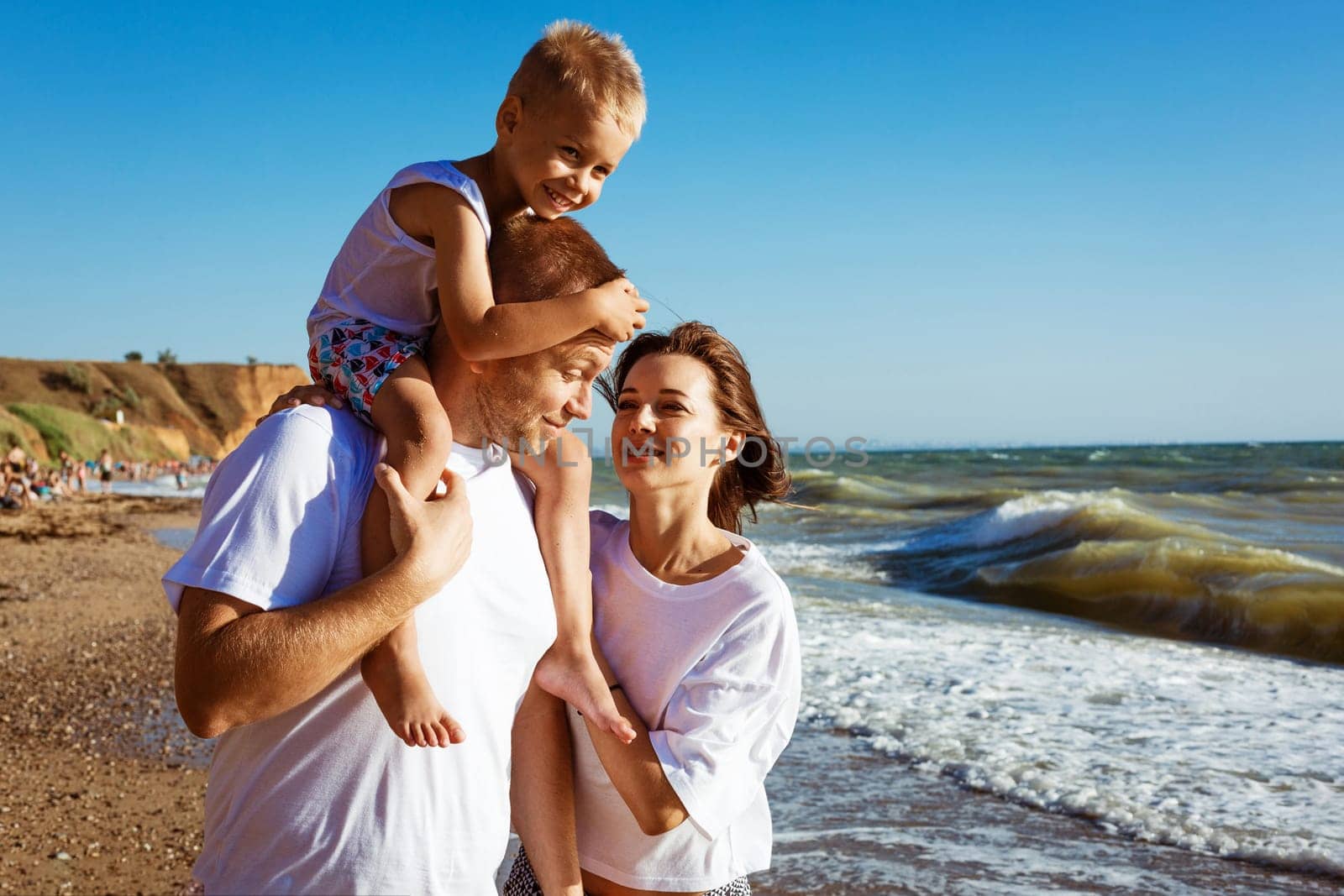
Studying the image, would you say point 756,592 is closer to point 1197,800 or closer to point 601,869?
point 601,869

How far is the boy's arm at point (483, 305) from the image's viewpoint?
198 centimetres

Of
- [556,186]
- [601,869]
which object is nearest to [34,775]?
[601,869]

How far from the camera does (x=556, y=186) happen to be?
7.84 ft

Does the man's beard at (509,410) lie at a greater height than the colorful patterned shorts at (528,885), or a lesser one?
greater

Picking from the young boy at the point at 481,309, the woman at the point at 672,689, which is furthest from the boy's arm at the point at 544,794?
the young boy at the point at 481,309

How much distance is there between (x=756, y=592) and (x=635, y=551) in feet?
1.15

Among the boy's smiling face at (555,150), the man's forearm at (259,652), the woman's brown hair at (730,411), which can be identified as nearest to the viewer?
the man's forearm at (259,652)

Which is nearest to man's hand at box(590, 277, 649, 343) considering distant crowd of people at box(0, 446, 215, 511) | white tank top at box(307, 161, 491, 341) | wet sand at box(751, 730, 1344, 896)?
white tank top at box(307, 161, 491, 341)

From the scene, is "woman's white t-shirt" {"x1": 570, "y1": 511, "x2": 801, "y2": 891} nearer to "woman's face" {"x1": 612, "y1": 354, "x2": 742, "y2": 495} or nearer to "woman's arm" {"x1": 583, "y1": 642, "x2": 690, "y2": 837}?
"woman's arm" {"x1": 583, "y1": 642, "x2": 690, "y2": 837}

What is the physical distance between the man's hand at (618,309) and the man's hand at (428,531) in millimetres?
461

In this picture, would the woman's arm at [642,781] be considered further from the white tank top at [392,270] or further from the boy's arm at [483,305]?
the white tank top at [392,270]

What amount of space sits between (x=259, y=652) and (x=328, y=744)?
0.23 m

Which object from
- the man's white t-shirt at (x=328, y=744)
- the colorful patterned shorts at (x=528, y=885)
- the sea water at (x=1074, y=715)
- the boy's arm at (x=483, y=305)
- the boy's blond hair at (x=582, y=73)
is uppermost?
the boy's blond hair at (x=582, y=73)

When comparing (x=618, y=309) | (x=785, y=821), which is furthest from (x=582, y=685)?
(x=785, y=821)
